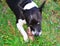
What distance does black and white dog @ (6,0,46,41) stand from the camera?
4.66m

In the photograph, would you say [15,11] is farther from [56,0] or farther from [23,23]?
[56,0]

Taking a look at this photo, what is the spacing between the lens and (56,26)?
18.5ft

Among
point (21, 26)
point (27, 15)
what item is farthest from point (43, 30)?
point (27, 15)

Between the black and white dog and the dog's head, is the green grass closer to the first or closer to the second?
the black and white dog

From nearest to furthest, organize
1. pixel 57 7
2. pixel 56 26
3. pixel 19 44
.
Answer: pixel 19 44, pixel 56 26, pixel 57 7

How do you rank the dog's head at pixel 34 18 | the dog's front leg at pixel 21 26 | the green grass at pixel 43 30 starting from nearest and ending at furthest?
the dog's head at pixel 34 18, the green grass at pixel 43 30, the dog's front leg at pixel 21 26

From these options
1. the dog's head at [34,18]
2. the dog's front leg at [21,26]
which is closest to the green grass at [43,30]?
the dog's front leg at [21,26]

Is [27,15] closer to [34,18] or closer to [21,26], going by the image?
[34,18]

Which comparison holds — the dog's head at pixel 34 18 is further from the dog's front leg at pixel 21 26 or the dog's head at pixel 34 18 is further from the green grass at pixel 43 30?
the green grass at pixel 43 30

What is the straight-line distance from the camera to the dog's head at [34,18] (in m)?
4.64

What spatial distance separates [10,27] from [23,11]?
546mm

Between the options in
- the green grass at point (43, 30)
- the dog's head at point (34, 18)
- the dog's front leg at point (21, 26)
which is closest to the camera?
the dog's head at point (34, 18)

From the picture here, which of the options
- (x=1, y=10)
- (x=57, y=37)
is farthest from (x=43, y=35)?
(x=1, y=10)

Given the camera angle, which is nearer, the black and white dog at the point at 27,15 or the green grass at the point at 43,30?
the black and white dog at the point at 27,15
